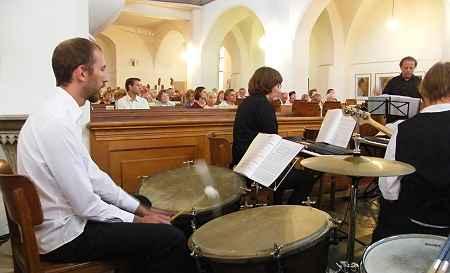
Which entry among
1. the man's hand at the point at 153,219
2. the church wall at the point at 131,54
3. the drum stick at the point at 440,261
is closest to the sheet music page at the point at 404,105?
the drum stick at the point at 440,261

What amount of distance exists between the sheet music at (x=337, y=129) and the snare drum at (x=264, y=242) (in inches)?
55.3

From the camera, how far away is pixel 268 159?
6.89ft

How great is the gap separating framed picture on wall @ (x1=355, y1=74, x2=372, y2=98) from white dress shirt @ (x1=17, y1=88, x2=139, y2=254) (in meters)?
10.4

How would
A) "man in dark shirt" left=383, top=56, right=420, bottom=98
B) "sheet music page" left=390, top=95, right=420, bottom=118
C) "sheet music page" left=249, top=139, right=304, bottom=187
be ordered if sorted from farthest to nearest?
"man in dark shirt" left=383, top=56, right=420, bottom=98 < "sheet music page" left=390, top=95, right=420, bottom=118 < "sheet music page" left=249, top=139, right=304, bottom=187

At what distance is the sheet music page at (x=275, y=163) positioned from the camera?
2014 millimetres

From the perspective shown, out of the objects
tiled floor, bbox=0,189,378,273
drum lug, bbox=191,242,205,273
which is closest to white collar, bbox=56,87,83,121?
drum lug, bbox=191,242,205,273

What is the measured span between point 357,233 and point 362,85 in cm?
853

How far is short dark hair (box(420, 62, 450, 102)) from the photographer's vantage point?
6.21ft

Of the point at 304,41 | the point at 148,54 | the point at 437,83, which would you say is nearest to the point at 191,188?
the point at 437,83

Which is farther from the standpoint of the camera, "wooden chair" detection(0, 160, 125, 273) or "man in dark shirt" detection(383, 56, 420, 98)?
"man in dark shirt" detection(383, 56, 420, 98)

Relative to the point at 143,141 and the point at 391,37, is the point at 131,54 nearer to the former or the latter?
the point at 391,37

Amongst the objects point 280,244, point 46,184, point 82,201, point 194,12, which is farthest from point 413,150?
point 194,12

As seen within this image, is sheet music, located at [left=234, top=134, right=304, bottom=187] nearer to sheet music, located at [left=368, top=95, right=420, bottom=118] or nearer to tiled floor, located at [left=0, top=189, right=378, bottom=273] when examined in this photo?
tiled floor, located at [left=0, top=189, right=378, bottom=273]

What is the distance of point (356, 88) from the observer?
11.1 m
